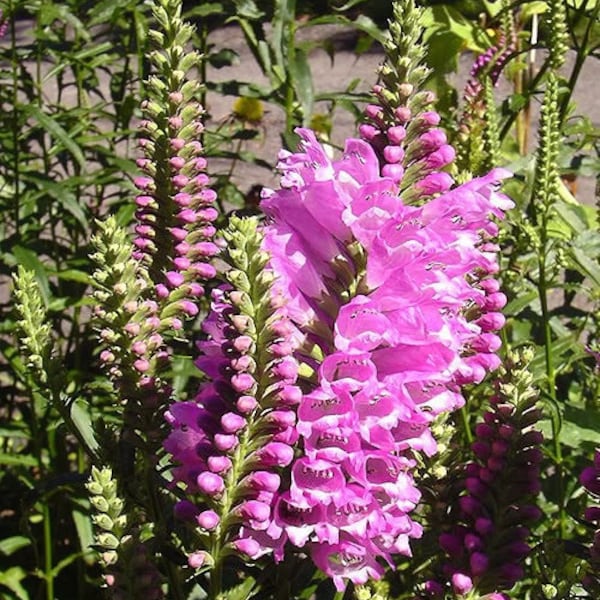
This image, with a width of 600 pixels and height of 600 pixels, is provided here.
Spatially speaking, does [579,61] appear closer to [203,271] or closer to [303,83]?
[303,83]

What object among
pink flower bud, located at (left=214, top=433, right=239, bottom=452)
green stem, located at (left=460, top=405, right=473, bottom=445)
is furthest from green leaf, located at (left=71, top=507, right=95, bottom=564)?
pink flower bud, located at (left=214, top=433, right=239, bottom=452)

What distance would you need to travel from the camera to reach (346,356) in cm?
147

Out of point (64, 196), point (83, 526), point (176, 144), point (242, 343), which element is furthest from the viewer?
point (83, 526)

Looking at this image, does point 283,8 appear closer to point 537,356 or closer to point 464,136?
point 464,136

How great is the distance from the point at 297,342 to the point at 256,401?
196 mm

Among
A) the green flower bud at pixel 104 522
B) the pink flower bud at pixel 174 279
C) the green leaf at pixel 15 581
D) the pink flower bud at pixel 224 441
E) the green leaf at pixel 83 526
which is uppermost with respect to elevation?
the pink flower bud at pixel 174 279

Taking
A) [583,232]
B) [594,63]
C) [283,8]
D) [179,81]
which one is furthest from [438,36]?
[594,63]

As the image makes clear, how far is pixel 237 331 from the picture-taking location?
4.35 ft

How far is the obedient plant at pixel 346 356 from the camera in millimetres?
1430

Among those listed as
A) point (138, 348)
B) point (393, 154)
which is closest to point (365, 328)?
point (393, 154)

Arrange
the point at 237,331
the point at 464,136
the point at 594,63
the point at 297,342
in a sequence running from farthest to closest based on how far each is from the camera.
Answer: the point at 594,63 → the point at 464,136 → the point at 297,342 → the point at 237,331

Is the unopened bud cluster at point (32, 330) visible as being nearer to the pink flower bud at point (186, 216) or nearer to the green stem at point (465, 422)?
the pink flower bud at point (186, 216)

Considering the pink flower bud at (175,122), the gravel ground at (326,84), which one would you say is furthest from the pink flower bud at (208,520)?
the gravel ground at (326,84)

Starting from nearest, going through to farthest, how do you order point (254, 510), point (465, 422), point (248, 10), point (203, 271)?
point (254, 510), point (203, 271), point (465, 422), point (248, 10)
